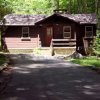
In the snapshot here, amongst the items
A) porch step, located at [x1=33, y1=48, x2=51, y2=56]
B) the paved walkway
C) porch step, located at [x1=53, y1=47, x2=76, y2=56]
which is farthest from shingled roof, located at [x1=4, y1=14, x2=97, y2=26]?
the paved walkway

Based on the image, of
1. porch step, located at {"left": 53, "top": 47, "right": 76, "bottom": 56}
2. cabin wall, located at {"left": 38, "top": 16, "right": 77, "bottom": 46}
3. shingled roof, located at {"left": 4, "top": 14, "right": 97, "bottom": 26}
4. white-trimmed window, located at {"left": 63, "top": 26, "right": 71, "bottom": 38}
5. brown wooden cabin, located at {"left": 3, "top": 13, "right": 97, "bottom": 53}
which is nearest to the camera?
porch step, located at {"left": 53, "top": 47, "right": 76, "bottom": 56}

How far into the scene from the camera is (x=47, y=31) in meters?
41.8

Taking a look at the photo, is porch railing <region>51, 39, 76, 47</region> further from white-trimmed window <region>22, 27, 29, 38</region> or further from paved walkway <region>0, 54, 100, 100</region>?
paved walkway <region>0, 54, 100, 100</region>

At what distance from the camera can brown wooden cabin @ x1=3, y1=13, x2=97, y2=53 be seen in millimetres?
40409

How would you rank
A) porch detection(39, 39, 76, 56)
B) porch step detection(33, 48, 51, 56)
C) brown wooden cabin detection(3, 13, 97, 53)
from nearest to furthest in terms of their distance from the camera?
porch step detection(33, 48, 51, 56)
porch detection(39, 39, 76, 56)
brown wooden cabin detection(3, 13, 97, 53)

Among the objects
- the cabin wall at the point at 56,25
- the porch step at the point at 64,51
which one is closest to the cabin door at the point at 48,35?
the cabin wall at the point at 56,25

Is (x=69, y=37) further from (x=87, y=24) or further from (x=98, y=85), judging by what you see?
(x=98, y=85)

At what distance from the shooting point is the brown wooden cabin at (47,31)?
1591 inches

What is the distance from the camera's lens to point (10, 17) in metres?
42.7

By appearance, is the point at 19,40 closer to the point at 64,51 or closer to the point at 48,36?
the point at 48,36

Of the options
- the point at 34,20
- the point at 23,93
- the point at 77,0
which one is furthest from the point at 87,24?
the point at 23,93

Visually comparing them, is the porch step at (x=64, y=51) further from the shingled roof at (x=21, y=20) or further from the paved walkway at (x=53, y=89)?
the paved walkway at (x=53, y=89)

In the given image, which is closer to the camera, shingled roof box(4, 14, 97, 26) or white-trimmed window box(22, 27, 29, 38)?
shingled roof box(4, 14, 97, 26)

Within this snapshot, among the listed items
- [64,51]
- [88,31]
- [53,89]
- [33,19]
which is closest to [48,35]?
[33,19]
